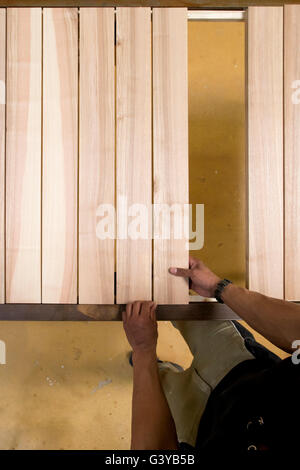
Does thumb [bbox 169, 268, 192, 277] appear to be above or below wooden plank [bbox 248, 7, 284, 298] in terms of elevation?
below

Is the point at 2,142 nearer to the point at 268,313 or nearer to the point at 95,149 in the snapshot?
the point at 95,149

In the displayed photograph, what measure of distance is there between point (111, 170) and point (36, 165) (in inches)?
7.1

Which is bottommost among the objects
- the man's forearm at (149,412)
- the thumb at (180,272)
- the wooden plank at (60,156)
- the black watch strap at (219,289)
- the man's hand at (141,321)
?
the man's forearm at (149,412)

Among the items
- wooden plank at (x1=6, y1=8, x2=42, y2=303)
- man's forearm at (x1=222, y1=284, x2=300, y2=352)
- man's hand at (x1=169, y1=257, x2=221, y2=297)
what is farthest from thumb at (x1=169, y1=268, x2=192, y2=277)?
wooden plank at (x1=6, y1=8, x2=42, y2=303)

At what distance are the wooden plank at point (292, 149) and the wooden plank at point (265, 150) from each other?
0.01 meters

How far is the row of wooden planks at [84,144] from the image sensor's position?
675 millimetres

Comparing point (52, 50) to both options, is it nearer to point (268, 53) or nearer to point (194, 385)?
point (268, 53)

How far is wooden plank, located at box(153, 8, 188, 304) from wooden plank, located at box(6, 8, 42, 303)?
28 centimetres

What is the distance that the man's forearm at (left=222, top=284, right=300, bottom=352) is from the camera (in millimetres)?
582

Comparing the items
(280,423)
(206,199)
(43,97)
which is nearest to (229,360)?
(280,423)

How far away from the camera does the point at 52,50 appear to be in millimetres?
677

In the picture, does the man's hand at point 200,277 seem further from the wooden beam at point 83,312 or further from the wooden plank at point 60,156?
the wooden plank at point 60,156

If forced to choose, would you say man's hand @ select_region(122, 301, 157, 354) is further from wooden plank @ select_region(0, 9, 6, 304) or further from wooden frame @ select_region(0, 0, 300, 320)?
wooden plank @ select_region(0, 9, 6, 304)

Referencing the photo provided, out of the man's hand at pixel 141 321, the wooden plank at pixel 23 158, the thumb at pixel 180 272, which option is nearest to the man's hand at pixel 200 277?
the thumb at pixel 180 272
